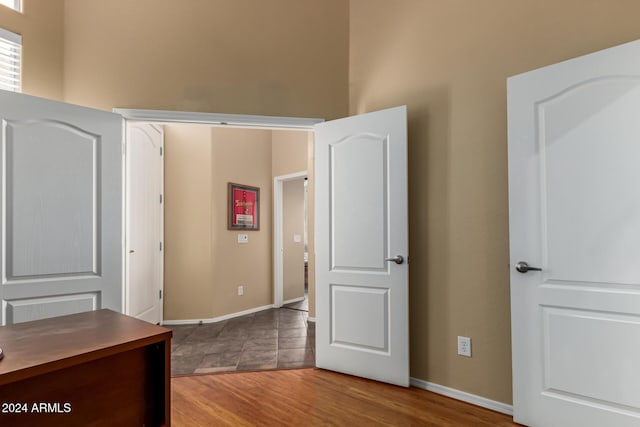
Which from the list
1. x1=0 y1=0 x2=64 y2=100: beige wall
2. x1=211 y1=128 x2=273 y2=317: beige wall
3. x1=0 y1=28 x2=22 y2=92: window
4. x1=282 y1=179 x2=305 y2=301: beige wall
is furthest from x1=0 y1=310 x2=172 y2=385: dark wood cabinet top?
x1=282 y1=179 x2=305 y2=301: beige wall

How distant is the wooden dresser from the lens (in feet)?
3.16

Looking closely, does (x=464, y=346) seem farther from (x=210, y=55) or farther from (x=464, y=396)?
(x=210, y=55)

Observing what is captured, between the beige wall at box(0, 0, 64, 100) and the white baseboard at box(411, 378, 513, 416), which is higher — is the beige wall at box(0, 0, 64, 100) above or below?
above

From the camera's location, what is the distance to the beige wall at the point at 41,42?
262 centimetres

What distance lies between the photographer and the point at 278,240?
5852 millimetres

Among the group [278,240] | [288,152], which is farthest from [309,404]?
[288,152]

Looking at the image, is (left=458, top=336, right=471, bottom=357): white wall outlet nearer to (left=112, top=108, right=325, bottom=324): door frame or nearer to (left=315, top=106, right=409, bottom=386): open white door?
(left=315, top=106, right=409, bottom=386): open white door

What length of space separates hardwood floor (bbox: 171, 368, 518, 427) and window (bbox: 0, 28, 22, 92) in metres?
2.38

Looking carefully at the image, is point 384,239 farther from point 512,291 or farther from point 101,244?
point 101,244

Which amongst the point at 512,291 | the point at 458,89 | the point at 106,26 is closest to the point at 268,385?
the point at 512,291

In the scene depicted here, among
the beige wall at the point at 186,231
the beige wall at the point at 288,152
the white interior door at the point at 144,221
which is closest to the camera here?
the white interior door at the point at 144,221

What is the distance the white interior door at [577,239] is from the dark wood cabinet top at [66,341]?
198 cm

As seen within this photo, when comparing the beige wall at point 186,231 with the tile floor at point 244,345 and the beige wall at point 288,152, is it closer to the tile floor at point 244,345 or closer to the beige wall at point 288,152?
the tile floor at point 244,345

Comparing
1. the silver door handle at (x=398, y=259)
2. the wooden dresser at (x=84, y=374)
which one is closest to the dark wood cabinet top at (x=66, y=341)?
the wooden dresser at (x=84, y=374)
